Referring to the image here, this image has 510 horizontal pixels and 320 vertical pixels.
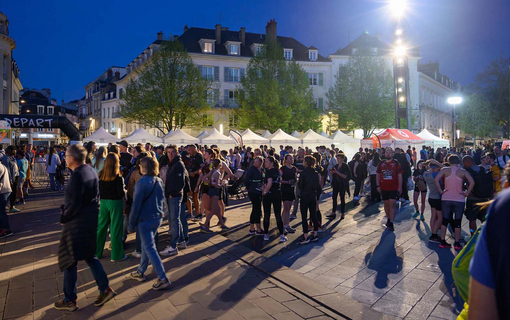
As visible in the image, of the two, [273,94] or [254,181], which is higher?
[273,94]

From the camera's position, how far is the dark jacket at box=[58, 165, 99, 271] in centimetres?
415

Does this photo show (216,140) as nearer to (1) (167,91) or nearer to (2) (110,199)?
(1) (167,91)

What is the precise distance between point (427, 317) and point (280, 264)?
2.43 m

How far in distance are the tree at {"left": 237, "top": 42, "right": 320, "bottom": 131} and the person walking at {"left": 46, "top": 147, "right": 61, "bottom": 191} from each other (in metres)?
22.3

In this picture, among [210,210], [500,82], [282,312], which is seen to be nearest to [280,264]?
[282,312]

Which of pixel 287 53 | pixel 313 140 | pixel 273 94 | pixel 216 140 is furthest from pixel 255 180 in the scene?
pixel 287 53

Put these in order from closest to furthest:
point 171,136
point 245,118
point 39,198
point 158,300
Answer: point 158,300 < point 39,198 < point 171,136 < point 245,118

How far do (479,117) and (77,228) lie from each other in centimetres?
5562

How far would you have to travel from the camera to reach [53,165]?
1612cm

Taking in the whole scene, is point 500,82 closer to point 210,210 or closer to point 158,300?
point 210,210

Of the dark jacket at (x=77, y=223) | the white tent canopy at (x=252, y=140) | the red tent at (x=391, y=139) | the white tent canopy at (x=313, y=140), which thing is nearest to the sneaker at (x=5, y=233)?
the dark jacket at (x=77, y=223)

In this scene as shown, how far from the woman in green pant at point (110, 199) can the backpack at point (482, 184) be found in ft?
21.4

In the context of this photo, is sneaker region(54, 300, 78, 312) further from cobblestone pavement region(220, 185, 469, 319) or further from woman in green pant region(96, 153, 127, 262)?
cobblestone pavement region(220, 185, 469, 319)

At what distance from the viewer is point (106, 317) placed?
416 cm
